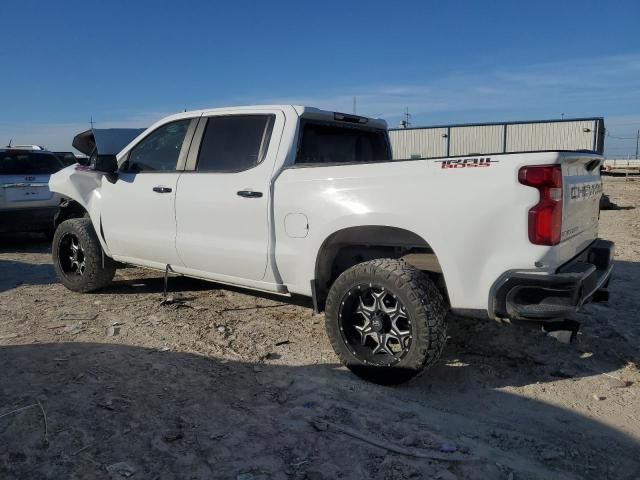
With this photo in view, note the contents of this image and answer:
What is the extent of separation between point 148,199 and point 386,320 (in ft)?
8.80

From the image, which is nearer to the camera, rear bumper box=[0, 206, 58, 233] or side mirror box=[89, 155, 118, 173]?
side mirror box=[89, 155, 118, 173]

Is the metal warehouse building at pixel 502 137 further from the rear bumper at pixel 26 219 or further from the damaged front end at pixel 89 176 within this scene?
the damaged front end at pixel 89 176

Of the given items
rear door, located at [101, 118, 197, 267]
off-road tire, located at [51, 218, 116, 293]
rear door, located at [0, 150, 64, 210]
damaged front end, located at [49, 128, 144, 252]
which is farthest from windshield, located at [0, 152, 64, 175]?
rear door, located at [101, 118, 197, 267]

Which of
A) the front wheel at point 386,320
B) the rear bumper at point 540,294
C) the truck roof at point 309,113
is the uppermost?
the truck roof at point 309,113

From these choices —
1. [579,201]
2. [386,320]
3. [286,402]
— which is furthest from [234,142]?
[579,201]

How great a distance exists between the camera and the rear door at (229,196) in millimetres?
4305

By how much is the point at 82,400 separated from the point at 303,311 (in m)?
2.46

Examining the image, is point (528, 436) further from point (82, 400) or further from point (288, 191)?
point (82, 400)

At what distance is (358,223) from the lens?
3.70 meters

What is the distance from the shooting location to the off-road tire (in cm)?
581

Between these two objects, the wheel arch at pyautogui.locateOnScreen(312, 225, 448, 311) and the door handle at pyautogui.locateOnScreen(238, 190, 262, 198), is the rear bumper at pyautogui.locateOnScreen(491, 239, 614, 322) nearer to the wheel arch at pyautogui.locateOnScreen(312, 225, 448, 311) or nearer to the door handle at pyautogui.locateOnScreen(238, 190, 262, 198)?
the wheel arch at pyautogui.locateOnScreen(312, 225, 448, 311)

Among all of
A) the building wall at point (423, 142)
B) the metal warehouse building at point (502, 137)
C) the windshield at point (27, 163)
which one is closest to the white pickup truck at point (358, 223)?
the windshield at point (27, 163)

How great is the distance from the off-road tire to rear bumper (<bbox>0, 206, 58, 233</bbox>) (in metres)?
2.99

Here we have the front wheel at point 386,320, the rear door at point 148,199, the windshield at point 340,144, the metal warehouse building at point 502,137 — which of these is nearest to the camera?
the front wheel at point 386,320
